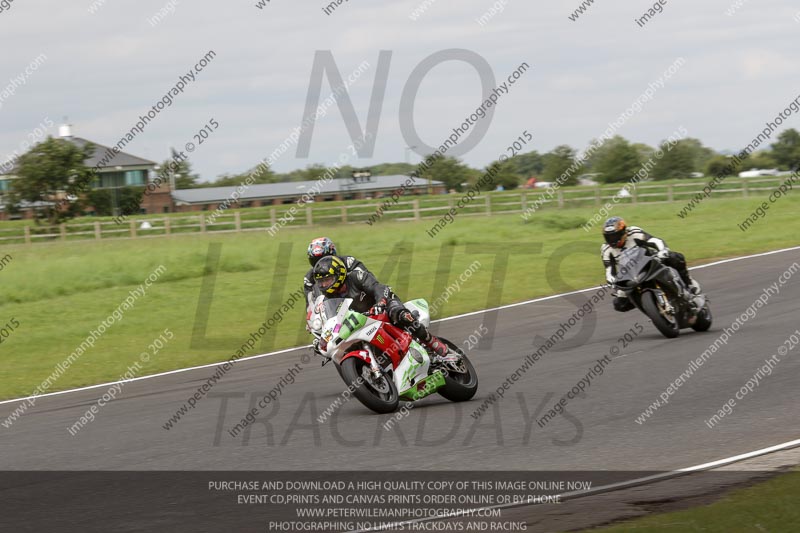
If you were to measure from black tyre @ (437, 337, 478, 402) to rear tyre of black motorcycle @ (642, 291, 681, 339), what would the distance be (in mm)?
3643

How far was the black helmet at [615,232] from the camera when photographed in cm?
1323

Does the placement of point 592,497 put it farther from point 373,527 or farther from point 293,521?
point 293,521

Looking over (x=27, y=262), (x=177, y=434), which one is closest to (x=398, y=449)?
(x=177, y=434)

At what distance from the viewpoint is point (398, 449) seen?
328 inches

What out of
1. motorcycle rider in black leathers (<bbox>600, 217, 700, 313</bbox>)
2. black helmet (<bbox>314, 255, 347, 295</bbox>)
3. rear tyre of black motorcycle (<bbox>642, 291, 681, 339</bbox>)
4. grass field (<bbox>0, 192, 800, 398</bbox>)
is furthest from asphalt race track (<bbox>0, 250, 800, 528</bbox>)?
grass field (<bbox>0, 192, 800, 398</bbox>)

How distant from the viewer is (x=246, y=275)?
26.4 meters

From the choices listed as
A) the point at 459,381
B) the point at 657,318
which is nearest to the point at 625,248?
the point at 657,318

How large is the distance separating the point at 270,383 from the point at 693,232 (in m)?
20.5

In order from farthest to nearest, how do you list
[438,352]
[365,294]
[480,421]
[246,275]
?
[246,275] → [438,352] → [365,294] → [480,421]

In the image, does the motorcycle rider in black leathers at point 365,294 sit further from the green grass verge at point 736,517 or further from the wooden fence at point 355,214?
the wooden fence at point 355,214

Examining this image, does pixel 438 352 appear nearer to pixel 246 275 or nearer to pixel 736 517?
pixel 736 517

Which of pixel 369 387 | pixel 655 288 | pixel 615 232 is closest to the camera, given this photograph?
pixel 369 387

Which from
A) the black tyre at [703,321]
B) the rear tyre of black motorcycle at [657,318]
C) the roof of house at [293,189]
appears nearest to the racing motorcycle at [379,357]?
the rear tyre of black motorcycle at [657,318]

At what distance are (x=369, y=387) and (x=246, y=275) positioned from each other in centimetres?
1726
